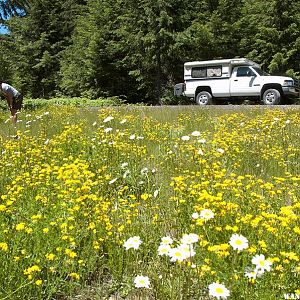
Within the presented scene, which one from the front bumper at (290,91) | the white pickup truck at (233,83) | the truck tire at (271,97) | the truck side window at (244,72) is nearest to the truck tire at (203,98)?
the white pickup truck at (233,83)

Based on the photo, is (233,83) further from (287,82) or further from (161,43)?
(161,43)

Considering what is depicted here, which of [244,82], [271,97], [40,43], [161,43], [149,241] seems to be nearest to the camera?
[149,241]

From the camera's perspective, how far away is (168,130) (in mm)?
7406

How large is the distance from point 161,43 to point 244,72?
11321mm

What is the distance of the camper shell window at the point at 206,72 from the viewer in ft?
69.1

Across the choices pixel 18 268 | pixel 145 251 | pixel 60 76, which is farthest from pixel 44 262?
pixel 60 76

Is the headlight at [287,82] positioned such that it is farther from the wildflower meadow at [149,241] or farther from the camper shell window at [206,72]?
the wildflower meadow at [149,241]

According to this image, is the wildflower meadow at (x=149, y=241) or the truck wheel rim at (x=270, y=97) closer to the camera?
the wildflower meadow at (x=149, y=241)

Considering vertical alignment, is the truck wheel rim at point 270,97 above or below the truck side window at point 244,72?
below

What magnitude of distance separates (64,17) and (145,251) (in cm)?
4365

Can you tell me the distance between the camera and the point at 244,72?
65.0 ft

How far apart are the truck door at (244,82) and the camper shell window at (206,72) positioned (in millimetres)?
959

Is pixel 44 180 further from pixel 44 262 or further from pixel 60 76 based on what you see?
pixel 60 76

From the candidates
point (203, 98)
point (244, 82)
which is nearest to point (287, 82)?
point (244, 82)
